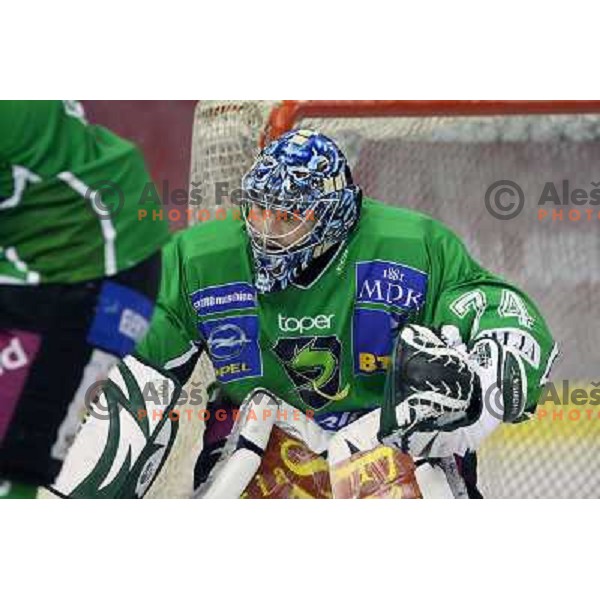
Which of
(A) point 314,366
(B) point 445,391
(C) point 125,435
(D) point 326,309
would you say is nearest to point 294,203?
(D) point 326,309

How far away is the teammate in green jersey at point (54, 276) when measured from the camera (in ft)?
7.83

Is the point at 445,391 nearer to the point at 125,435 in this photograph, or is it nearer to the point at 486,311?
the point at 486,311

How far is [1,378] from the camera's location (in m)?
2.39

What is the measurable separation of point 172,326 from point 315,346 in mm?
294

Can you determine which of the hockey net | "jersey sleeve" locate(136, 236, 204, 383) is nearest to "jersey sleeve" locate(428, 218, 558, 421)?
the hockey net

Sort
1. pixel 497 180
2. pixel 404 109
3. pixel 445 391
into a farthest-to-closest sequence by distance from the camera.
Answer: pixel 497 180
pixel 404 109
pixel 445 391

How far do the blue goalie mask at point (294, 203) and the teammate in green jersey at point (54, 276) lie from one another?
466mm

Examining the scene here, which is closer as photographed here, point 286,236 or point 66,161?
point 66,161

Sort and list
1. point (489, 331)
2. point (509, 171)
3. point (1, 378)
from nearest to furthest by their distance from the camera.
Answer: point (1, 378) → point (489, 331) → point (509, 171)

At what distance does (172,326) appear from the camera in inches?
116

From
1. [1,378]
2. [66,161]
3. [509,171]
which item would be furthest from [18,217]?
[509,171]

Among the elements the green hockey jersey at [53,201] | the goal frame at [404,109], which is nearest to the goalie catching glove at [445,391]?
the goal frame at [404,109]

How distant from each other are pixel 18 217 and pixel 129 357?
605 millimetres

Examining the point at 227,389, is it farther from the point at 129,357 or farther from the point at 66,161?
the point at 66,161
